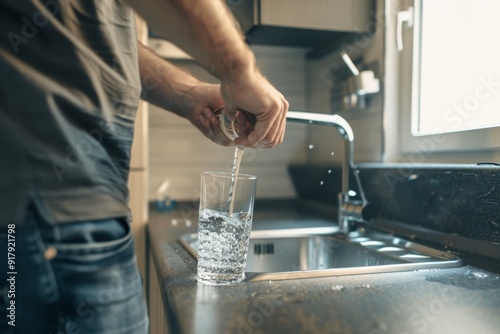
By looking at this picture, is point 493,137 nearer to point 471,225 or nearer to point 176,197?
point 471,225

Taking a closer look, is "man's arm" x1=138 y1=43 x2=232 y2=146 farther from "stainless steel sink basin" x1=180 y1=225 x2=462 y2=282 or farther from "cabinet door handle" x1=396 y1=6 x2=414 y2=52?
"cabinet door handle" x1=396 y1=6 x2=414 y2=52

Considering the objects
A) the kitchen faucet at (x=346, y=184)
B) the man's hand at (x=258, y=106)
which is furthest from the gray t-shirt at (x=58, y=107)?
the kitchen faucet at (x=346, y=184)

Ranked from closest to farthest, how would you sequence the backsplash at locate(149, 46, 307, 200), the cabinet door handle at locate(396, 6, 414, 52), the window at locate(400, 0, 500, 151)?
1. the window at locate(400, 0, 500, 151)
2. the cabinet door handle at locate(396, 6, 414, 52)
3. the backsplash at locate(149, 46, 307, 200)

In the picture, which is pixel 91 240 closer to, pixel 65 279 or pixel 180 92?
pixel 65 279

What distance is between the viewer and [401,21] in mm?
1387

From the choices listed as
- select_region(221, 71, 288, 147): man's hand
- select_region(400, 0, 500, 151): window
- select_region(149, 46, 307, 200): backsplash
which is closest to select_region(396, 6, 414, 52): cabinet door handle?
select_region(400, 0, 500, 151): window

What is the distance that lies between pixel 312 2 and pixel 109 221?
3.89 feet

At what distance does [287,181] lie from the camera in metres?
1.93

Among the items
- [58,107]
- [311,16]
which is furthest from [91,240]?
[311,16]

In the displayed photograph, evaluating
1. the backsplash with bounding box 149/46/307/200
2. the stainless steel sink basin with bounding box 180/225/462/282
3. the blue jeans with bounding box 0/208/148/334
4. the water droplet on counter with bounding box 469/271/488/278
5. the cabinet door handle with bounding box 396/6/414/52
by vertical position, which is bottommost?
the stainless steel sink basin with bounding box 180/225/462/282

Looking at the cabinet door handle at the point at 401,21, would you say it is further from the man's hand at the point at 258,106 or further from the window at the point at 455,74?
the man's hand at the point at 258,106

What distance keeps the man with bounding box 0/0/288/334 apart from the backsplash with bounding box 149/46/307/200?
4.14 feet

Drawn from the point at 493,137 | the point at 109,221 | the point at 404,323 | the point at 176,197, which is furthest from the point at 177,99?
the point at 176,197

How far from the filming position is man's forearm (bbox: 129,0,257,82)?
451 millimetres
